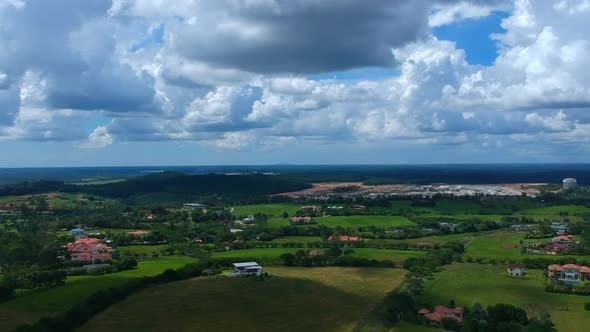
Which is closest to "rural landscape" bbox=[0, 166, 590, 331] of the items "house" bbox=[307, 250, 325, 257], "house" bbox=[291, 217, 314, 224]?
"house" bbox=[307, 250, 325, 257]

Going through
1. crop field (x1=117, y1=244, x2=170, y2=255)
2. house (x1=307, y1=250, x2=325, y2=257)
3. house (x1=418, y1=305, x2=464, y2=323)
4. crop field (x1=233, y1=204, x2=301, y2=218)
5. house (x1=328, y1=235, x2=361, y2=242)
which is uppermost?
crop field (x1=233, y1=204, x2=301, y2=218)

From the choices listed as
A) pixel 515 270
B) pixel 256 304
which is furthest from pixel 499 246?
pixel 256 304

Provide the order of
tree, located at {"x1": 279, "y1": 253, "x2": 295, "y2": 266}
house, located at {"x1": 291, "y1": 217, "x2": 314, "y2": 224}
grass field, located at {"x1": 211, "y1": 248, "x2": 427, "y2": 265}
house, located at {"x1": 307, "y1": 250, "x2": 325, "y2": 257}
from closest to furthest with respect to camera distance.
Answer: tree, located at {"x1": 279, "y1": 253, "x2": 295, "y2": 266} < grass field, located at {"x1": 211, "y1": 248, "x2": 427, "y2": 265} < house, located at {"x1": 307, "y1": 250, "x2": 325, "y2": 257} < house, located at {"x1": 291, "y1": 217, "x2": 314, "y2": 224}

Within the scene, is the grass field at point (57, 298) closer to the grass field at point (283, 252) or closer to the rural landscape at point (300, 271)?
the rural landscape at point (300, 271)

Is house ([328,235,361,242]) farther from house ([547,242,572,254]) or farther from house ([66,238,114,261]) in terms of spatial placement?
house ([66,238,114,261])

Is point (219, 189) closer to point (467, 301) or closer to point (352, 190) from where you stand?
point (352, 190)

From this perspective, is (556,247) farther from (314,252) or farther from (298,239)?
(298,239)
